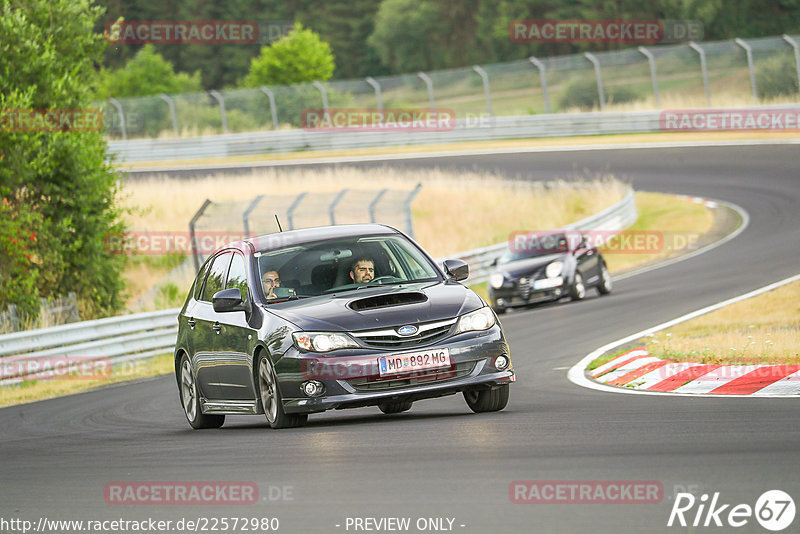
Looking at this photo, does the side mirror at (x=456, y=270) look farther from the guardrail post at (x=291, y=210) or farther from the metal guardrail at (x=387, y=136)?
the metal guardrail at (x=387, y=136)

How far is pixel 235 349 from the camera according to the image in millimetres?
10352

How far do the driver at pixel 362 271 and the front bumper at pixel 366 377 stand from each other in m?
1.11

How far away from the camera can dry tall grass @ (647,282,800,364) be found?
11.6 m

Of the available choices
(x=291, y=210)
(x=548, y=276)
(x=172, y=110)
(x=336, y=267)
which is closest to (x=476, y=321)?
(x=336, y=267)

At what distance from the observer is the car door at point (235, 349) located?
1017 centimetres

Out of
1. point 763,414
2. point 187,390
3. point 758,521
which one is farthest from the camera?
point 187,390

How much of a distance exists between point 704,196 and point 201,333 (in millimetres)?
24992

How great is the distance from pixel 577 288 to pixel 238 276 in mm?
12111

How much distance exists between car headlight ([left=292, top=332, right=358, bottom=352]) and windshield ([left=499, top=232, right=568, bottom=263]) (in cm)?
1337

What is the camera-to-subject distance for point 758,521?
553cm

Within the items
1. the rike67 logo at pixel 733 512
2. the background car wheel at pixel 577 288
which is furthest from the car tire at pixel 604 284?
the rike67 logo at pixel 733 512

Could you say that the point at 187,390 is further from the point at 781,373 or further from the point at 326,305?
the point at 781,373

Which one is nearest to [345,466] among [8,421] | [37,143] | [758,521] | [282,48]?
[758,521]

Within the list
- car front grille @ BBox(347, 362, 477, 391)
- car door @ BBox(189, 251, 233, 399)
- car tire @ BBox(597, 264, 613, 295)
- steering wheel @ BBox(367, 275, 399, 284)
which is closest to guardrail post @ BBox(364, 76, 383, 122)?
car tire @ BBox(597, 264, 613, 295)
